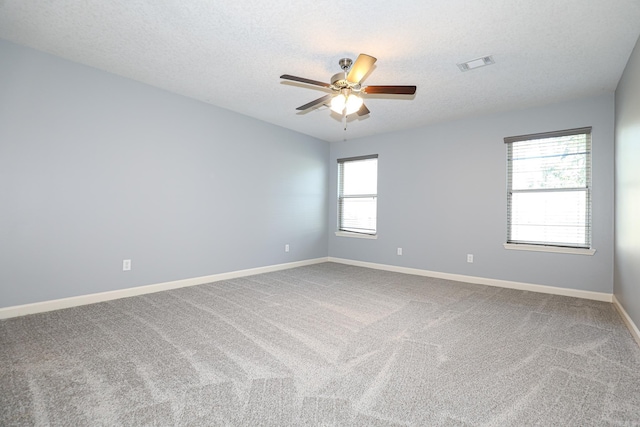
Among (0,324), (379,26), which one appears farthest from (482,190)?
(0,324)

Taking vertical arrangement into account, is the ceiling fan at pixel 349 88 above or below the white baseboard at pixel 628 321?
above

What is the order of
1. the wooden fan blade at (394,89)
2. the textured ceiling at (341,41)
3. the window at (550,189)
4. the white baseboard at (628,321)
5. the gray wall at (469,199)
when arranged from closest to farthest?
the textured ceiling at (341,41)
the white baseboard at (628,321)
the wooden fan blade at (394,89)
the gray wall at (469,199)
the window at (550,189)

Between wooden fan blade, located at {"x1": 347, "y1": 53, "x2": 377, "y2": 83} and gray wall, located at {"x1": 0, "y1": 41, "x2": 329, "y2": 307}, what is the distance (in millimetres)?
2546

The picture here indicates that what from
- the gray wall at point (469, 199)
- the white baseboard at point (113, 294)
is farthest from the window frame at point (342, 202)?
the white baseboard at point (113, 294)

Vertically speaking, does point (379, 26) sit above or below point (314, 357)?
above

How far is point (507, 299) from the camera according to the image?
12.0 feet

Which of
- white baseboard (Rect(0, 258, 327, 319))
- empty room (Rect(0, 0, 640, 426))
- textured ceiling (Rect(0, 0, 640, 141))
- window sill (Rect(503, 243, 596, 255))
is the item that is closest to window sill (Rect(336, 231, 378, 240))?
empty room (Rect(0, 0, 640, 426))

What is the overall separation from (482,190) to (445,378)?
11.0 feet

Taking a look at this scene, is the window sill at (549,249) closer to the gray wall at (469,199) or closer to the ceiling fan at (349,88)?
the gray wall at (469,199)

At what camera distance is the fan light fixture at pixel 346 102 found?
2886 millimetres

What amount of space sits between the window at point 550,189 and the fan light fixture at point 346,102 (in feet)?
8.62

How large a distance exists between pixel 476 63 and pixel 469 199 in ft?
7.22

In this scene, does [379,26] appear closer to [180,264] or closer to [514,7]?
[514,7]

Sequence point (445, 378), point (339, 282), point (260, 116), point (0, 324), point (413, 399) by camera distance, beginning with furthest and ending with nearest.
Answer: point (260, 116)
point (339, 282)
point (0, 324)
point (445, 378)
point (413, 399)
